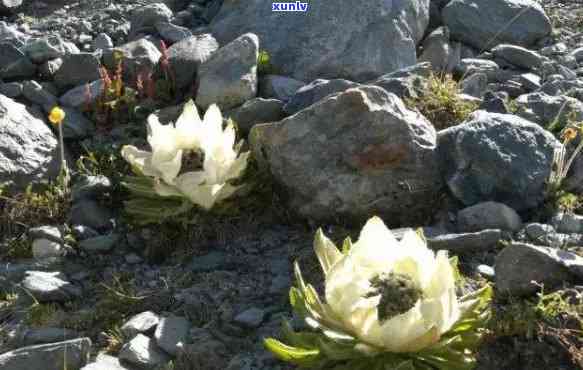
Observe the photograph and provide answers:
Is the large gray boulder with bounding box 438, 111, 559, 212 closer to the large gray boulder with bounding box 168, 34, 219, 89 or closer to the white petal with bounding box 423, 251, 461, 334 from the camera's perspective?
the white petal with bounding box 423, 251, 461, 334

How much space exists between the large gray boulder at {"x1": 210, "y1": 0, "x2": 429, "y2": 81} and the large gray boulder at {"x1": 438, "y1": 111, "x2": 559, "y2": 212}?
5.81 feet

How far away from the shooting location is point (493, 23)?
6.84 metres

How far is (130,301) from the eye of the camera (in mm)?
4121

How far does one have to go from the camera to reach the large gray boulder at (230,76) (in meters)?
5.48

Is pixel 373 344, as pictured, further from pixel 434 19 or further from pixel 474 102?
pixel 434 19

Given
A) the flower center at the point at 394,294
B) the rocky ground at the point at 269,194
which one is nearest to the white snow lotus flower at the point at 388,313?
the flower center at the point at 394,294

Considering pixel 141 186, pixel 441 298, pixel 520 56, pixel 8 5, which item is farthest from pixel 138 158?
pixel 8 5

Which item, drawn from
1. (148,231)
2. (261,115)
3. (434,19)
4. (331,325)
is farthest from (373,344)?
(434,19)

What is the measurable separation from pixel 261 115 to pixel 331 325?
6.96ft

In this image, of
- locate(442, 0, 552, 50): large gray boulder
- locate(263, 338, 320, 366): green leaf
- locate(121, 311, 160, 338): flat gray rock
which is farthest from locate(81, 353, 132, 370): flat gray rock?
locate(442, 0, 552, 50): large gray boulder

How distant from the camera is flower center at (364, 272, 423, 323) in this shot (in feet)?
10.5

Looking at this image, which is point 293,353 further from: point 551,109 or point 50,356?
point 551,109

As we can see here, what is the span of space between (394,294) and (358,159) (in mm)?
1353

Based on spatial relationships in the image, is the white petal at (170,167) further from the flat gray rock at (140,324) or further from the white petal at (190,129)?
the flat gray rock at (140,324)
